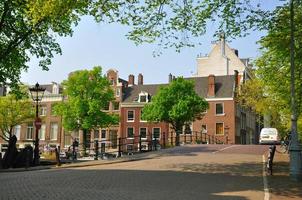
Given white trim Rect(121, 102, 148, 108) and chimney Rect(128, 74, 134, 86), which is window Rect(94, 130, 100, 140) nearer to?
white trim Rect(121, 102, 148, 108)

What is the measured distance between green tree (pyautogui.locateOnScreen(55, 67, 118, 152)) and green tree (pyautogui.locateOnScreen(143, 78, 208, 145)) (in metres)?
5.66

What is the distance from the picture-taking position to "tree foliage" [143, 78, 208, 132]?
57.5 meters

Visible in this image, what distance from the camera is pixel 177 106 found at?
5750 centimetres

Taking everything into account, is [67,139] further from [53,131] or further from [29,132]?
[29,132]

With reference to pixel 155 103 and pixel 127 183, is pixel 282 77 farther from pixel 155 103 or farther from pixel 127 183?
pixel 155 103

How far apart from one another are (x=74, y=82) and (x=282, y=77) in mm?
36409

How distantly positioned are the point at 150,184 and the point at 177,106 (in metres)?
43.0

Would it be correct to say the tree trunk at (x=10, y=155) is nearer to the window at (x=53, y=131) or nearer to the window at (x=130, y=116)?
the window at (x=130, y=116)

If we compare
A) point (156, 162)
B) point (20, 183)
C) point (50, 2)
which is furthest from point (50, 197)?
point (156, 162)

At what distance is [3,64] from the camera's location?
2602 cm

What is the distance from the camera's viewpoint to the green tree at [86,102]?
57.3 m

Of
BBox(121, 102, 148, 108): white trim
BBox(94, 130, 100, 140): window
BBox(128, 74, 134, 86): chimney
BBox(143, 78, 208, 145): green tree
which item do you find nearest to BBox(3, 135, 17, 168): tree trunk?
BBox(143, 78, 208, 145): green tree

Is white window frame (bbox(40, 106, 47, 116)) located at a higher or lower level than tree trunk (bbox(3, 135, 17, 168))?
higher

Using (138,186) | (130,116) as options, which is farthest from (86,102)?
(138,186)
